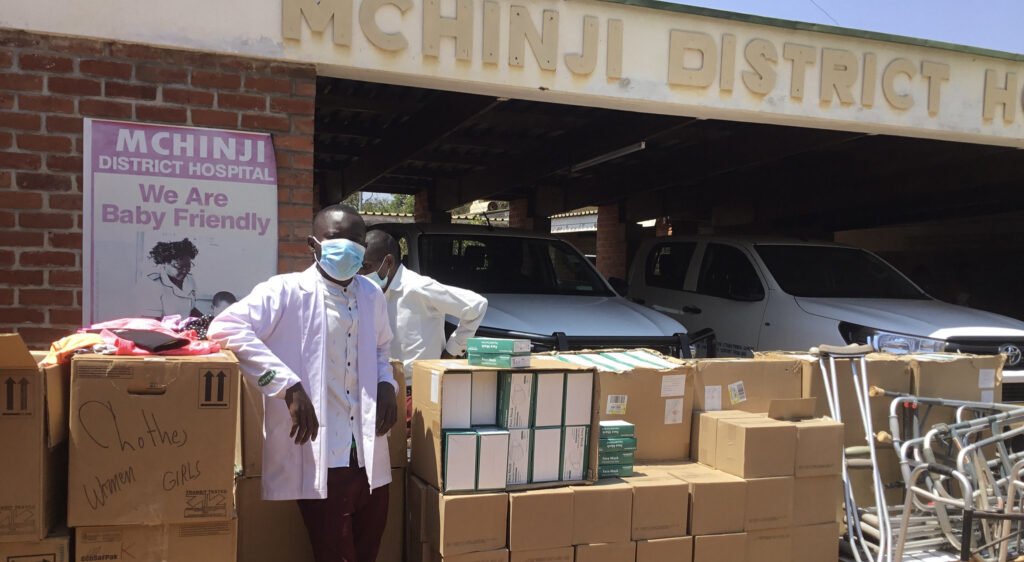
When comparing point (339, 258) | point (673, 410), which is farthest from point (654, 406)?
point (339, 258)

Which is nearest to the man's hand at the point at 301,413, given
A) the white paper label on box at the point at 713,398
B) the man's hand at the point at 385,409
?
the man's hand at the point at 385,409

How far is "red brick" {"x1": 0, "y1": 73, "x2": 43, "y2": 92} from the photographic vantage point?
409 centimetres

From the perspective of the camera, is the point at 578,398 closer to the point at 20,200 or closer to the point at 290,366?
the point at 290,366

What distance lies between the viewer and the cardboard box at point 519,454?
12.3 feet

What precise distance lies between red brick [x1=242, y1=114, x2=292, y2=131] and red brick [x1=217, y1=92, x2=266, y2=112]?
0.15 feet

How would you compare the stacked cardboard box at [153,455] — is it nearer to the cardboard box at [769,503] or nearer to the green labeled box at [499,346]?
the green labeled box at [499,346]

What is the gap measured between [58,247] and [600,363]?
3.04 meters

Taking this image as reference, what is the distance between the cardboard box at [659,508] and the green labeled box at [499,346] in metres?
0.91

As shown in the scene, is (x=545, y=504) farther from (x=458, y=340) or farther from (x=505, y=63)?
(x=505, y=63)

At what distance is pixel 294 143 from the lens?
455 centimetres

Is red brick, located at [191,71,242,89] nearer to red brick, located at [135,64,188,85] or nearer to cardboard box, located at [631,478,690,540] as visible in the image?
red brick, located at [135,64,188,85]

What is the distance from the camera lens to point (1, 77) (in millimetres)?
4086

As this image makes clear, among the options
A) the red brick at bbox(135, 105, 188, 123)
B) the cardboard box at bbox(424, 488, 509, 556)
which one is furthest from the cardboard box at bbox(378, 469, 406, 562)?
the red brick at bbox(135, 105, 188, 123)

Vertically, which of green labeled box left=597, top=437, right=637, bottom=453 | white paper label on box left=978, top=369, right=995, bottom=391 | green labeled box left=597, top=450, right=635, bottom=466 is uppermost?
white paper label on box left=978, top=369, right=995, bottom=391
